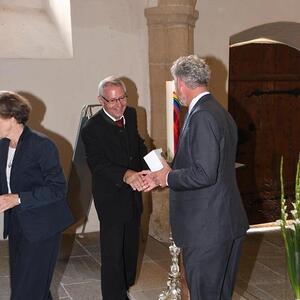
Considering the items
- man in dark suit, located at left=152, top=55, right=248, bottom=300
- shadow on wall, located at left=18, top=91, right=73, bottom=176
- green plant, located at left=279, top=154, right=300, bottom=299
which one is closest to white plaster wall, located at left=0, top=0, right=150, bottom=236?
shadow on wall, located at left=18, top=91, right=73, bottom=176

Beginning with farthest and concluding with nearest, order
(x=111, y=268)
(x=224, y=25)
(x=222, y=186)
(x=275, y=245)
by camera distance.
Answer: (x=224, y=25) < (x=275, y=245) < (x=111, y=268) < (x=222, y=186)

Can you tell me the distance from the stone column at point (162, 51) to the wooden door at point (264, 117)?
259 centimetres

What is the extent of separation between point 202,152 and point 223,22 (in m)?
3.70

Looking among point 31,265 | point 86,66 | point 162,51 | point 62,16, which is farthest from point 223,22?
point 31,265

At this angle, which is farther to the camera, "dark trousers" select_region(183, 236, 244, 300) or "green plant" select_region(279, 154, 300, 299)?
"dark trousers" select_region(183, 236, 244, 300)

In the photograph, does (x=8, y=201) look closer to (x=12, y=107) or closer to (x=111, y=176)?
(x=12, y=107)

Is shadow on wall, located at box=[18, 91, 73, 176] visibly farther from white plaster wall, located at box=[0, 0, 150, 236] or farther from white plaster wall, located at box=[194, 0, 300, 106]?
white plaster wall, located at box=[194, 0, 300, 106]

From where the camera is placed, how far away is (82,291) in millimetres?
4145

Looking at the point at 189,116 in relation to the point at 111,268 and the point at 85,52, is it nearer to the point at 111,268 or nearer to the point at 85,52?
the point at 111,268

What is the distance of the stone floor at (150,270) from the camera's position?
4.07 meters

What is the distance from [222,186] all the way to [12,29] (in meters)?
3.74

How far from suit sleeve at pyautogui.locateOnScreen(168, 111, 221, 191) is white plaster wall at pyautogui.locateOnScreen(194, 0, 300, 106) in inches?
132

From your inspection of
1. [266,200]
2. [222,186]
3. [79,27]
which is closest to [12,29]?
[79,27]

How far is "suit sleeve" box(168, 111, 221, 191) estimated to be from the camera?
262 centimetres
